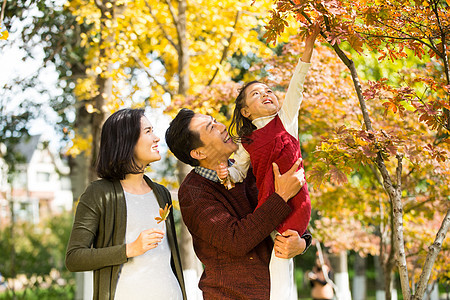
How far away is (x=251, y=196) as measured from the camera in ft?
7.34

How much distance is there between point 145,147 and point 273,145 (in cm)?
58

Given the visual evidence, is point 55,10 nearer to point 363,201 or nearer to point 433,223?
point 363,201

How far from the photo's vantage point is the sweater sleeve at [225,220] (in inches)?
75.7

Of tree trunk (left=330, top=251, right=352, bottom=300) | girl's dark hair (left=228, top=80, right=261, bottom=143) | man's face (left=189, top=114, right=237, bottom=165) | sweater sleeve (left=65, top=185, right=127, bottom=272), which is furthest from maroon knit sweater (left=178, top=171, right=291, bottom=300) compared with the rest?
tree trunk (left=330, top=251, right=352, bottom=300)

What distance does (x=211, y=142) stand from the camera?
2.22 meters

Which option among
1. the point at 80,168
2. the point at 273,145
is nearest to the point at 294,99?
the point at 273,145

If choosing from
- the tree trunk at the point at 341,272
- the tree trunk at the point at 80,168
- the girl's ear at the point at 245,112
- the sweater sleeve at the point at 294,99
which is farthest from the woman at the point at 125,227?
the tree trunk at the point at 80,168

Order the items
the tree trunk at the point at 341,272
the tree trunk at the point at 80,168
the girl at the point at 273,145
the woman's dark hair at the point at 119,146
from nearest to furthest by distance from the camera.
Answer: the girl at the point at 273,145 → the woman's dark hair at the point at 119,146 → the tree trunk at the point at 341,272 → the tree trunk at the point at 80,168

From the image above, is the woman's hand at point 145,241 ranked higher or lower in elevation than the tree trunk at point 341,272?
higher

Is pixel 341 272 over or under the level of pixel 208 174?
under

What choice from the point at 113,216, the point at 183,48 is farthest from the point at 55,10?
the point at 113,216

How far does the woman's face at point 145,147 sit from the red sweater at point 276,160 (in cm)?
42

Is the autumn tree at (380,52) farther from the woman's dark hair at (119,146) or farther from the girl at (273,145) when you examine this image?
the woman's dark hair at (119,146)

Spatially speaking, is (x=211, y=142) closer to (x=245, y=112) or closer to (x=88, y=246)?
(x=245, y=112)
